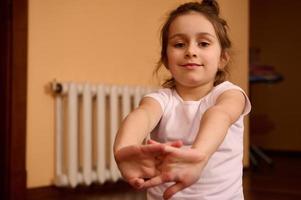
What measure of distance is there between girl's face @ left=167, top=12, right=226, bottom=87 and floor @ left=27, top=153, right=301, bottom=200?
4.16ft

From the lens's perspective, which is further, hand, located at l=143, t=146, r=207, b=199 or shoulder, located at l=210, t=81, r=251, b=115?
shoulder, located at l=210, t=81, r=251, b=115

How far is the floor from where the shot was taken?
6.54 feet

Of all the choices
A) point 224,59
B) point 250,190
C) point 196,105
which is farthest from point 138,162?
point 250,190

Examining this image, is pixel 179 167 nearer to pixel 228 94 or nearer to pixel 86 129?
pixel 228 94

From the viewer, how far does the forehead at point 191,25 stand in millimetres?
841

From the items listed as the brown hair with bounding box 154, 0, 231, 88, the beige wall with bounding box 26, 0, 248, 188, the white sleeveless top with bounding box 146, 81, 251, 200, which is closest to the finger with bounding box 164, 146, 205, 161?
the white sleeveless top with bounding box 146, 81, 251, 200

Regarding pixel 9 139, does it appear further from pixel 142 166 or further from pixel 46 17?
pixel 142 166

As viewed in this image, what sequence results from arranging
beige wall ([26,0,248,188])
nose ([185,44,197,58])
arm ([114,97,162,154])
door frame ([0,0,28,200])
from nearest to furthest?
arm ([114,97,162,154])
nose ([185,44,197,58])
door frame ([0,0,28,200])
beige wall ([26,0,248,188])

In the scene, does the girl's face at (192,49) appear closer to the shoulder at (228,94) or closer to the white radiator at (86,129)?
the shoulder at (228,94)

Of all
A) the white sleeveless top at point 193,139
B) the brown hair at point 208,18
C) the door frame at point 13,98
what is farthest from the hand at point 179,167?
the door frame at point 13,98

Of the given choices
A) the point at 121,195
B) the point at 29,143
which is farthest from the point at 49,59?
the point at 121,195

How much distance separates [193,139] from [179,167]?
25 cm

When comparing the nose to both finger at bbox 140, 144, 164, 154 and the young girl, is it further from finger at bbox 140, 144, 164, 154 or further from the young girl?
finger at bbox 140, 144, 164, 154

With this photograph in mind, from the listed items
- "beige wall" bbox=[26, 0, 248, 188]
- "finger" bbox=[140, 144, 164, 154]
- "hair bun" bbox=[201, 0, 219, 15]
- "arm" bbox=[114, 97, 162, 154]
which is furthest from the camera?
"beige wall" bbox=[26, 0, 248, 188]
